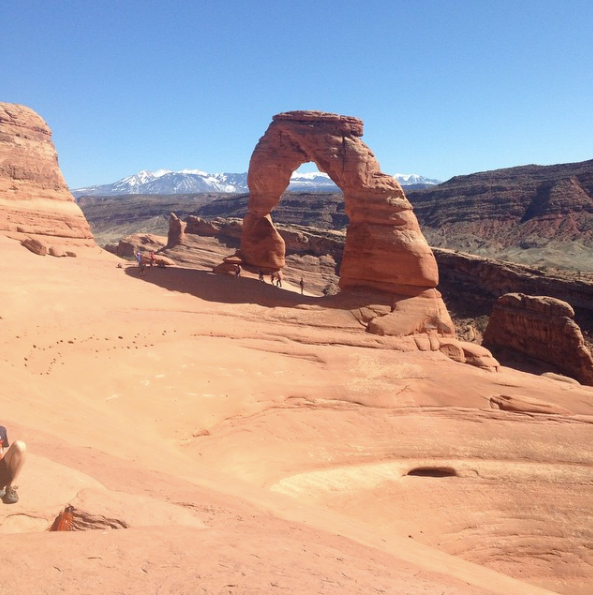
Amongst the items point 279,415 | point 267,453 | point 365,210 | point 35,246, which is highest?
point 365,210

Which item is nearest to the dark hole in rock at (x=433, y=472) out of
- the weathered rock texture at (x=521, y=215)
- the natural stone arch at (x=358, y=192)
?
the natural stone arch at (x=358, y=192)

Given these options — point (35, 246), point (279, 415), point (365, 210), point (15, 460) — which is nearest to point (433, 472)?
point (279, 415)

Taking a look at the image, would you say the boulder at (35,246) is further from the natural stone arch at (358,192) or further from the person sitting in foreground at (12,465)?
the person sitting in foreground at (12,465)

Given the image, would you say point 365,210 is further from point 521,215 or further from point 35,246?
point 521,215

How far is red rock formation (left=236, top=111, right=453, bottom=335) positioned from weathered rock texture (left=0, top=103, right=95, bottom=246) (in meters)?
10.5

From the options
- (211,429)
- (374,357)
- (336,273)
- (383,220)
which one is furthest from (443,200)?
(211,429)

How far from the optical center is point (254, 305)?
18.3 metres

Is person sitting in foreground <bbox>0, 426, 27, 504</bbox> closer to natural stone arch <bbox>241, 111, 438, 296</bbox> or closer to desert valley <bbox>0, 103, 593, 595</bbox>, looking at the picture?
desert valley <bbox>0, 103, 593, 595</bbox>

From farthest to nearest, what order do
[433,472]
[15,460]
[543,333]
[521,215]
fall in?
[521,215] < [543,333] < [433,472] < [15,460]

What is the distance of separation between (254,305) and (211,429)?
8.12 m

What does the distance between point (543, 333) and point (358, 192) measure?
427 inches

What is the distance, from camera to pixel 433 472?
11.4 meters

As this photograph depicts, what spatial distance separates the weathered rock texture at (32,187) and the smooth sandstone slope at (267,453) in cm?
630

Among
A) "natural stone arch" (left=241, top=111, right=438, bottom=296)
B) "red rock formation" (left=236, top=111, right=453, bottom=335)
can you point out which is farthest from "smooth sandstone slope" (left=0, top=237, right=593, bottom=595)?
"natural stone arch" (left=241, top=111, right=438, bottom=296)
